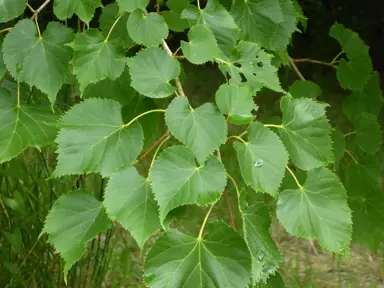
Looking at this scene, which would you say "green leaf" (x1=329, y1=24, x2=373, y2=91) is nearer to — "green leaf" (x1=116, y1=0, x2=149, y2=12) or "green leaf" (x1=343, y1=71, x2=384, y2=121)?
"green leaf" (x1=343, y1=71, x2=384, y2=121)

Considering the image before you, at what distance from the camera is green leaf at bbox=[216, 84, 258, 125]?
83cm

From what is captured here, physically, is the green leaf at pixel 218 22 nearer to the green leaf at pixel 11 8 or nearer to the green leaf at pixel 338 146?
the green leaf at pixel 11 8

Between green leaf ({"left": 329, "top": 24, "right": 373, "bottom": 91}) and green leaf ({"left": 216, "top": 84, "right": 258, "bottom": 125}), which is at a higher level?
green leaf ({"left": 216, "top": 84, "right": 258, "bottom": 125})

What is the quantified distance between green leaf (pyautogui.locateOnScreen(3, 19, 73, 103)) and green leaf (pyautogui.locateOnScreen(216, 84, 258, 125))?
0.91ft

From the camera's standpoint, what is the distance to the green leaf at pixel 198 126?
79 cm

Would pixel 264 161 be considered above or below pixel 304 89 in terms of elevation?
above

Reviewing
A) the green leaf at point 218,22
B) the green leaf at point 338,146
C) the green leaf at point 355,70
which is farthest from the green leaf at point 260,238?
the green leaf at point 355,70

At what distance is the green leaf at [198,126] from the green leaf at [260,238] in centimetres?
12


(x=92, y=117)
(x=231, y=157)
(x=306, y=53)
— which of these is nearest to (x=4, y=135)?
(x=92, y=117)

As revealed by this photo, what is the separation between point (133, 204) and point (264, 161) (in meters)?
0.18

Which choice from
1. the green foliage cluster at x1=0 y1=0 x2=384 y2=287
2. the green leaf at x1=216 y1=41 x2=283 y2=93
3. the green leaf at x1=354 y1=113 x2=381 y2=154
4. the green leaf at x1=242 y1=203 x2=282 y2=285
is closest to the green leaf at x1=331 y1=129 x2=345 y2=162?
the green leaf at x1=354 y1=113 x2=381 y2=154

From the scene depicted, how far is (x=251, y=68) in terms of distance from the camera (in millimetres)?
970

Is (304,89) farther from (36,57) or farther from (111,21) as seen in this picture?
(36,57)

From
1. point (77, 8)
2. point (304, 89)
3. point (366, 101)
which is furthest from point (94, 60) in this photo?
point (366, 101)
